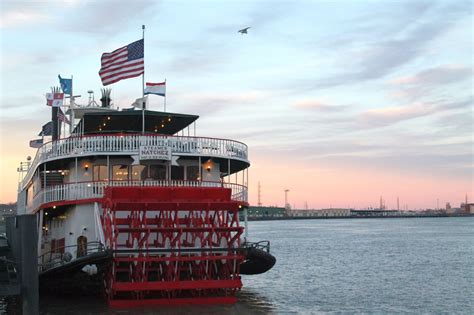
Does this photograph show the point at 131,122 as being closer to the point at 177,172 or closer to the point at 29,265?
the point at 177,172

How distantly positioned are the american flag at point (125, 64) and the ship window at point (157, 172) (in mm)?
3160

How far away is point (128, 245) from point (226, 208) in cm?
276

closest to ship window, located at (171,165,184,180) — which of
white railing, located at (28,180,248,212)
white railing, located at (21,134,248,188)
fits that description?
white railing, located at (28,180,248,212)

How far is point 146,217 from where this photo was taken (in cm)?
1823

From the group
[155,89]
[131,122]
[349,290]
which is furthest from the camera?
[349,290]

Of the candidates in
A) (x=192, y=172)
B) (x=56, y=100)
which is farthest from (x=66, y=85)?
(x=192, y=172)

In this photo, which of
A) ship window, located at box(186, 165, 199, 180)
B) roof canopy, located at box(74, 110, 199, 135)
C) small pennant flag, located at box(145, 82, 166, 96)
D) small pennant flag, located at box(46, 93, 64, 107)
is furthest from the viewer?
small pennant flag, located at box(46, 93, 64, 107)

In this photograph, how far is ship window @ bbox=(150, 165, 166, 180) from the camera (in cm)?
1984

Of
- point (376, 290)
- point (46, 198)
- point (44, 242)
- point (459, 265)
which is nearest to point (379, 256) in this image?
point (459, 265)

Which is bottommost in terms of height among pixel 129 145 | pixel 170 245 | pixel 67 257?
pixel 67 257

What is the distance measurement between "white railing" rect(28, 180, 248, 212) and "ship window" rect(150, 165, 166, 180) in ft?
1.99

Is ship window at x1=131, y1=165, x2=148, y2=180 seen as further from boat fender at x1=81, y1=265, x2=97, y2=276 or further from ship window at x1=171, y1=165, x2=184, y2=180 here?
boat fender at x1=81, y1=265, x2=97, y2=276

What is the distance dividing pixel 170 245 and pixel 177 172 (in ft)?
10.9

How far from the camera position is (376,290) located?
25.2 m
